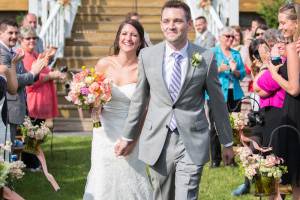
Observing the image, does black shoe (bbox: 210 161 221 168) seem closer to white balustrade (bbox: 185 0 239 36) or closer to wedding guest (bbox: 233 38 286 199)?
wedding guest (bbox: 233 38 286 199)

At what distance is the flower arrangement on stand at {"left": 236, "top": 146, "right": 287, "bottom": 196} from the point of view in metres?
7.27

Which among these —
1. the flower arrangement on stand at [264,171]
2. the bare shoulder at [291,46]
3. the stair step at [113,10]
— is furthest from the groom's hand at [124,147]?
the stair step at [113,10]

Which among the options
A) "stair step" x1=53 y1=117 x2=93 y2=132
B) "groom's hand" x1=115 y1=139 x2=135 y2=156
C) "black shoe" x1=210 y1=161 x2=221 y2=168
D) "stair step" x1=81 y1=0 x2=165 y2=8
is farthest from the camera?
"stair step" x1=81 y1=0 x2=165 y2=8

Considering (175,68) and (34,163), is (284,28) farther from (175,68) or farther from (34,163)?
(34,163)

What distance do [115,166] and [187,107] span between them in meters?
1.80

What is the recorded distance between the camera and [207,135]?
669 cm

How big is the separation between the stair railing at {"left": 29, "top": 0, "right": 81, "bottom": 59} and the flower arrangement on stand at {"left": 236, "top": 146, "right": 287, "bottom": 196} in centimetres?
1131

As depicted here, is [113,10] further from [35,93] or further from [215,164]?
[215,164]

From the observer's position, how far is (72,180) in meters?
10.9

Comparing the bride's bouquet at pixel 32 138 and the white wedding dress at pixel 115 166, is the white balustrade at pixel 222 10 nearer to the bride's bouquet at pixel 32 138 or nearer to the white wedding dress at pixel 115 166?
the bride's bouquet at pixel 32 138

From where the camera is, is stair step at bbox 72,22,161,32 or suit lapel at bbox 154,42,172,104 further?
stair step at bbox 72,22,161,32

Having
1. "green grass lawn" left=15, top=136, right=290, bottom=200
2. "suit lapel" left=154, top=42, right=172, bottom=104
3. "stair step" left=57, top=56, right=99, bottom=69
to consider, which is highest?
"suit lapel" left=154, top=42, right=172, bottom=104

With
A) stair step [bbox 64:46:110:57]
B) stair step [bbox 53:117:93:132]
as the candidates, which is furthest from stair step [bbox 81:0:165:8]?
stair step [bbox 53:117:93:132]

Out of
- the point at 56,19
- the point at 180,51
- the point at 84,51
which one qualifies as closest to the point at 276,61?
the point at 180,51
